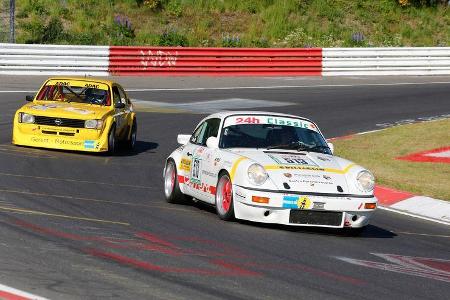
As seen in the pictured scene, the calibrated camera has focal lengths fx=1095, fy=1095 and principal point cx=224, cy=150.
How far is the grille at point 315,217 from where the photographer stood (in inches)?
479

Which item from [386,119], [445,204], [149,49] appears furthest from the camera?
[149,49]

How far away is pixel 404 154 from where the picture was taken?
71.4 feet

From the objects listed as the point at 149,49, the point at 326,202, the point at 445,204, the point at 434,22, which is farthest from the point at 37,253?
the point at 434,22

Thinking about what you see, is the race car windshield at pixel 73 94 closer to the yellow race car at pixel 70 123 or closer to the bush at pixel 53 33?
the yellow race car at pixel 70 123

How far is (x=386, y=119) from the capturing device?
28.3 meters

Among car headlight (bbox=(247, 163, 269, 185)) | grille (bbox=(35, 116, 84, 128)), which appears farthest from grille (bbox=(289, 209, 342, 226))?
grille (bbox=(35, 116, 84, 128))

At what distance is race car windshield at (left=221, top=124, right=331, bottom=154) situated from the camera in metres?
13.7

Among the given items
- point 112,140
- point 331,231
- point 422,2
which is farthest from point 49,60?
point 422,2

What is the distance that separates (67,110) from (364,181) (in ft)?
27.5

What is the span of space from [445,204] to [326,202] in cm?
439

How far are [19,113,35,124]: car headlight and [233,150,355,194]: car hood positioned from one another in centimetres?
718

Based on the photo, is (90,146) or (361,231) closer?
(361,231)

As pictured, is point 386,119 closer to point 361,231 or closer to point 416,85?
point 416,85

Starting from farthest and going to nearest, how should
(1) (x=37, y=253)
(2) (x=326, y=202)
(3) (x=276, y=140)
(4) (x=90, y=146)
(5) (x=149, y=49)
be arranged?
1. (5) (x=149, y=49)
2. (4) (x=90, y=146)
3. (3) (x=276, y=140)
4. (2) (x=326, y=202)
5. (1) (x=37, y=253)
